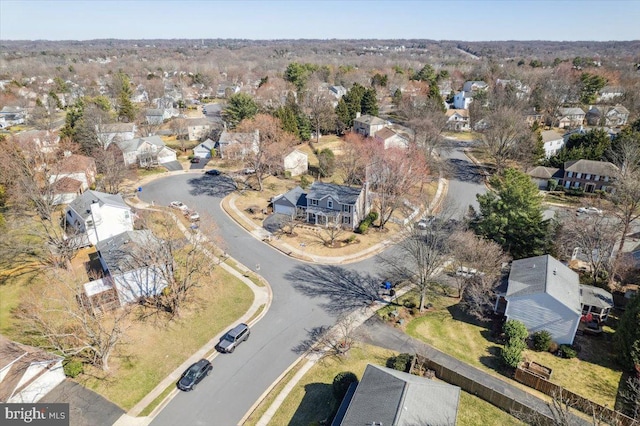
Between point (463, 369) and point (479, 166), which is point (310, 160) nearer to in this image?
point (479, 166)

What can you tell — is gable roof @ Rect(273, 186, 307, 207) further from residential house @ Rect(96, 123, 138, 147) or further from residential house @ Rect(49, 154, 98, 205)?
residential house @ Rect(96, 123, 138, 147)

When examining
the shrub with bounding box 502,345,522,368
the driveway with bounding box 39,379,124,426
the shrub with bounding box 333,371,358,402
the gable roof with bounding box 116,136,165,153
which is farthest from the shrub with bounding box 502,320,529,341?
the gable roof with bounding box 116,136,165,153

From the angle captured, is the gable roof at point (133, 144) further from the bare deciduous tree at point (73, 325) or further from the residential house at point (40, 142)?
the bare deciduous tree at point (73, 325)

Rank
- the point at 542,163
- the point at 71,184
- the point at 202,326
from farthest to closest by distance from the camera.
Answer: the point at 542,163 → the point at 71,184 → the point at 202,326

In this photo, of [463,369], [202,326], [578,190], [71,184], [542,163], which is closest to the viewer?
[463,369]

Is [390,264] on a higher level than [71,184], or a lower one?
lower

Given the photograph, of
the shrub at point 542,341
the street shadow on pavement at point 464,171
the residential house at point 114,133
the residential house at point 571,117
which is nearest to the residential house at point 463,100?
the residential house at point 571,117

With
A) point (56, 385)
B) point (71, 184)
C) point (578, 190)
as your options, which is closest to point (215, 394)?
point (56, 385)
